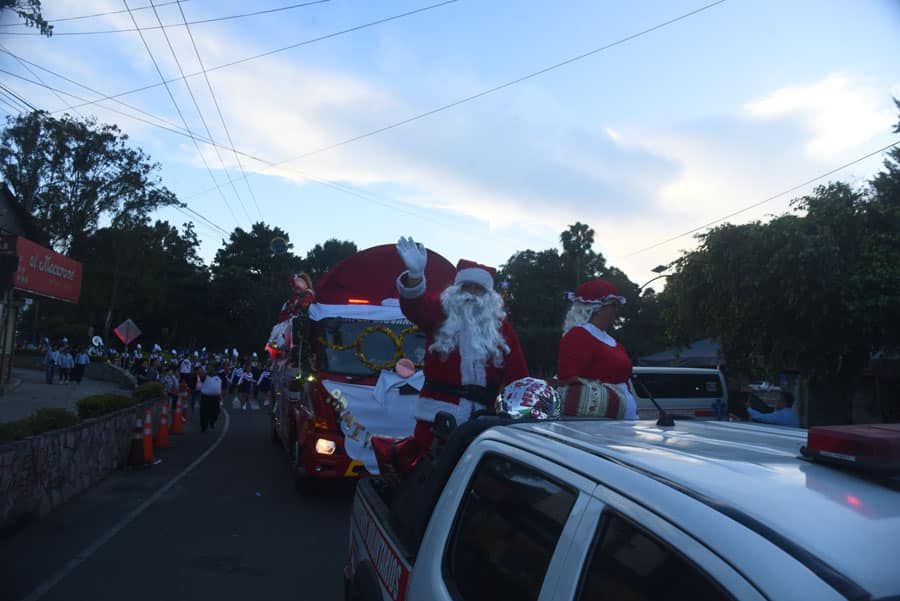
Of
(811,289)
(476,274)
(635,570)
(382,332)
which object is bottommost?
(635,570)

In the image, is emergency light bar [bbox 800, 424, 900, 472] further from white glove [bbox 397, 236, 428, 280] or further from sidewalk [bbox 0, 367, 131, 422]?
sidewalk [bbox 0, 367, 131, 422]

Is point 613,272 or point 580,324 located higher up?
point 613,272

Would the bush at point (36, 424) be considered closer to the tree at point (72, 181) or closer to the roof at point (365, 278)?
the roof at point (365, 278)

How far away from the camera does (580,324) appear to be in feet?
16.2

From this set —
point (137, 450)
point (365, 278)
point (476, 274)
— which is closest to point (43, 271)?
point (137, 450)

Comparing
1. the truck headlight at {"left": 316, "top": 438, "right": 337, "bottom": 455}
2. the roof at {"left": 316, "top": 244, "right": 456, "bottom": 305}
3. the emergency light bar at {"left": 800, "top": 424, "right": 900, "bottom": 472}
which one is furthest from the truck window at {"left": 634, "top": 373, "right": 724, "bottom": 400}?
the emergency light bar at {"left": 800, "top": 424, "right": 900, "bottom": 472}

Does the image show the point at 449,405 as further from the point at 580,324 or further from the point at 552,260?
the point at 552,260

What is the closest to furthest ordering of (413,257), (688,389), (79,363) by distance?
1. (413,257)
2. (688,389)
3. (79,363)

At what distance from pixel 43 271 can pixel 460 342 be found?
2416cm

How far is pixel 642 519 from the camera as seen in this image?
1520 mm

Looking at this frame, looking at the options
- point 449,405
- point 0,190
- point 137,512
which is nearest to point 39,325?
point 0,190

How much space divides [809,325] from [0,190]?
1358 inches

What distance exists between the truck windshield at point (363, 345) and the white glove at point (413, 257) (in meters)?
4.27

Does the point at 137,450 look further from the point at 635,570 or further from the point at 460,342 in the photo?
the point at 635,570
